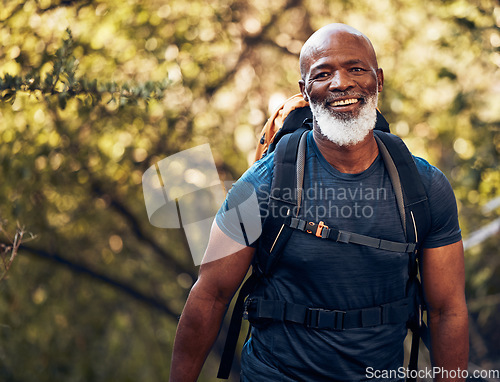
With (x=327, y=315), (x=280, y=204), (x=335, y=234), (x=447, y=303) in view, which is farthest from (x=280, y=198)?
(x=447, y=303)

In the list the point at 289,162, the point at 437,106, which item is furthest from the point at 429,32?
the point at 289,162

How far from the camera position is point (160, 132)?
5566 mm

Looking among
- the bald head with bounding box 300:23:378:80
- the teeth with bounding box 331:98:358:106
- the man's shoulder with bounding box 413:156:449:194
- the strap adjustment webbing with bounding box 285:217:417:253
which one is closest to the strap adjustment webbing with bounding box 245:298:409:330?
the strap adjustment webbing with bounding box 285:217:417:253

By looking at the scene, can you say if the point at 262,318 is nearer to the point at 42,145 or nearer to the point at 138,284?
the point at 42,145

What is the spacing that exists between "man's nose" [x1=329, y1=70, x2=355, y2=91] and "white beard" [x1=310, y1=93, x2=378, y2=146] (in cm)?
8

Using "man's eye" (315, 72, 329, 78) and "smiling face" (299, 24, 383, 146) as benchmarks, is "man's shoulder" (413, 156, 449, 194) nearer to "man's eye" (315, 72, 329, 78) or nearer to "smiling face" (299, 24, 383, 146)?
"smiling face" (299, 24, 383, 146)

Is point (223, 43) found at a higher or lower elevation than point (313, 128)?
lower

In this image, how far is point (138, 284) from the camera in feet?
21.6

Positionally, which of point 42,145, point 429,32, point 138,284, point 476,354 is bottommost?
point 138,284

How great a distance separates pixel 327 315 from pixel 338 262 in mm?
186

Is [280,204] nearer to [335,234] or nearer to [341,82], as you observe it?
[335,234]

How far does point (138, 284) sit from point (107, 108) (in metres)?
2.40

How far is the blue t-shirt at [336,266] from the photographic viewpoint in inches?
73.9

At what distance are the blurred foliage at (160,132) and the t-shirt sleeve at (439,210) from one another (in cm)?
263
